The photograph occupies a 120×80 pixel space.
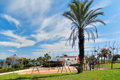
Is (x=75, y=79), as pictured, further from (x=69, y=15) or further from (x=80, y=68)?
(x=69, y=15)

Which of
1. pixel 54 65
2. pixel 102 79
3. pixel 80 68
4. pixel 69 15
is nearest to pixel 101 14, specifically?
pixel 69 15

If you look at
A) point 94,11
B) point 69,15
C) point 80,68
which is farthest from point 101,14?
point 80,68

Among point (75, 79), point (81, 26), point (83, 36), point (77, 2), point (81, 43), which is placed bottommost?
point (75, 79)

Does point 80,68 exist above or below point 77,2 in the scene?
below

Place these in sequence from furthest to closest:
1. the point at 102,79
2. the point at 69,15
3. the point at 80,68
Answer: the point at 69,15 → the point at 80,68 → the point at 102,79

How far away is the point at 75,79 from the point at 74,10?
7.16 m

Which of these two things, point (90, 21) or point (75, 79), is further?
point (90, 21)

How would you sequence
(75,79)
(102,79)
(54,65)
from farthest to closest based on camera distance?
(54,65)
(75,79)
(102,79)

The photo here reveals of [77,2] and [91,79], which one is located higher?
[77,2]

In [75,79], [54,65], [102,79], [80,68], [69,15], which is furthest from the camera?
[54,65]

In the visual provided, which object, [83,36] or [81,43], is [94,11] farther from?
[81,43]

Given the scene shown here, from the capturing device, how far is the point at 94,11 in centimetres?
1212

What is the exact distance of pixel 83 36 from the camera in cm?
1241

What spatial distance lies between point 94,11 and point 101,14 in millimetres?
816
